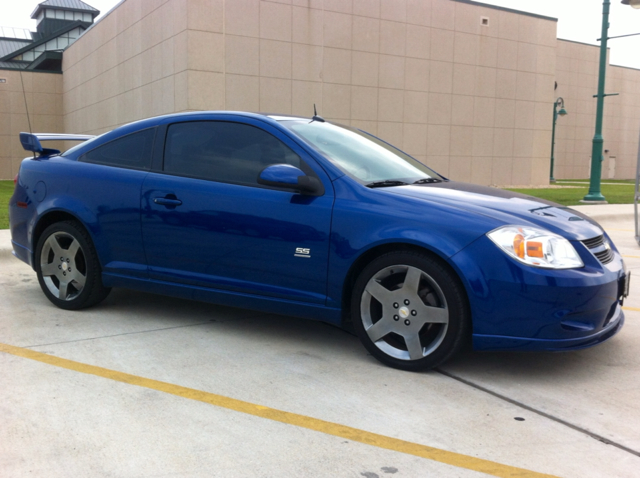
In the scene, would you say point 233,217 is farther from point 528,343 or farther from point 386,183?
point 528,343

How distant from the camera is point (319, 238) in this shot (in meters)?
4.07

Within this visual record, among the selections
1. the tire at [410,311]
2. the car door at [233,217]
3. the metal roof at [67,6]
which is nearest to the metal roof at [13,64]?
the metal roof at [67,6]

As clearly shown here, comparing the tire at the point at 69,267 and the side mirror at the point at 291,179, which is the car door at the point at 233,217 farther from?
the tire at the point at 69,267

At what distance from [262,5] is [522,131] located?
1531 cm

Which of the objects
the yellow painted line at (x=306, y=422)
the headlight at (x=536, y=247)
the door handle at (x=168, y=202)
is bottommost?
the yellow painted line at (x=306, y=422)

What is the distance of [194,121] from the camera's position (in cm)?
484

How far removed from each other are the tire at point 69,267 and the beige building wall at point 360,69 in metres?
A: 18.8

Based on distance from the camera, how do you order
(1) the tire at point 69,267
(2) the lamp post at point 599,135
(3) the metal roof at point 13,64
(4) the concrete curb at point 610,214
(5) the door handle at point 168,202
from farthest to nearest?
(3) the metal roof at point 13,64 → (2) the lamp post at point 599,135 → (4) the concrete curb at point 610,214 → (1) the tire at point 69,267 → (5) the door handle at point 168,202

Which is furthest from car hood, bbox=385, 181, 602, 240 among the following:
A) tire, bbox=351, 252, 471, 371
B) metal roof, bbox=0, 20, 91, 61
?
metal roof, bbox=0, 20, 91, 61

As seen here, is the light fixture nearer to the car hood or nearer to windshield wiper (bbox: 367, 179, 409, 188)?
the car hood

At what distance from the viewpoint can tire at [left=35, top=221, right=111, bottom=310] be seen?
16.7 feet

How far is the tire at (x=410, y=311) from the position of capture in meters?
3.73

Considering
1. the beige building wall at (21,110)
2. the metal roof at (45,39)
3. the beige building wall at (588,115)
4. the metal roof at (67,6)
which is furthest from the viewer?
the beige building wall at (588,115)

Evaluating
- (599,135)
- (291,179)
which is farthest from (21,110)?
(291,179)
